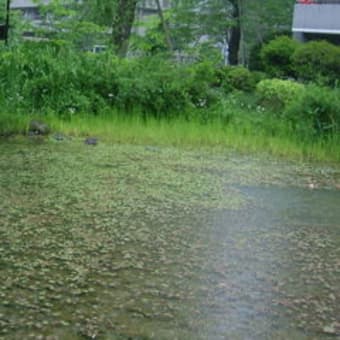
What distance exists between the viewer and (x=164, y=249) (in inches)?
126

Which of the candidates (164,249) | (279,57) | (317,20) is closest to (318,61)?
(279,57)

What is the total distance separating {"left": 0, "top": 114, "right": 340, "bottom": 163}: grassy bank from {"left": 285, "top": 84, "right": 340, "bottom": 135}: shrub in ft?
0.46

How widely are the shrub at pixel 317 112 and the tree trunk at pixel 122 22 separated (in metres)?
4.27

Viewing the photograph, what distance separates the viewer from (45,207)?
3824 millimetres

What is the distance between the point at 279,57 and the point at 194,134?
6678mm

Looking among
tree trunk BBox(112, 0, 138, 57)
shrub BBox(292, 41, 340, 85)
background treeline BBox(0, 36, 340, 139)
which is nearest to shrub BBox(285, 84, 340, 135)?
background treeline BBox(0, 36, 340, 139)

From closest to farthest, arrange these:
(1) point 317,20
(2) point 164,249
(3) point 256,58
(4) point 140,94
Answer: (2) point 164,249 → (4) point 140,94 → (3) point 256,58 → (1) point 317,20

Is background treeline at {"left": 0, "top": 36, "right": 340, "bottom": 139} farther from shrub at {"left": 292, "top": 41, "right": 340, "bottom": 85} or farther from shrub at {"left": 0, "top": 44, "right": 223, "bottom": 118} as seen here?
shrub at {"left": 292, "top": 41, "right": 340, "bottom": 85}

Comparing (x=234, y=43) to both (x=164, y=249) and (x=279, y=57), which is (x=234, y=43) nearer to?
(x=279, y=57)

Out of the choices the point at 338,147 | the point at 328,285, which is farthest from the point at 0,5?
the point at 328,285

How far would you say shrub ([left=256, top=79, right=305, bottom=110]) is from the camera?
25.6ft

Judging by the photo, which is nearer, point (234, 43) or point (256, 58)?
point (256, 58)

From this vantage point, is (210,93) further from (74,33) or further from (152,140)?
(74,33)

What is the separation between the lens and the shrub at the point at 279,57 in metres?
12.6
